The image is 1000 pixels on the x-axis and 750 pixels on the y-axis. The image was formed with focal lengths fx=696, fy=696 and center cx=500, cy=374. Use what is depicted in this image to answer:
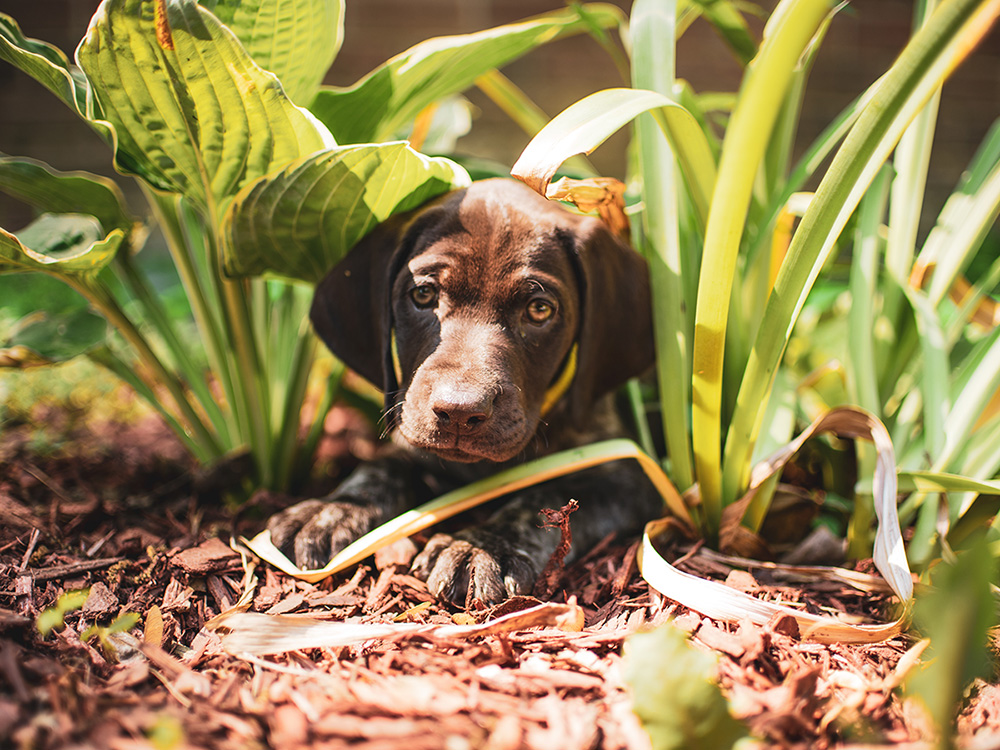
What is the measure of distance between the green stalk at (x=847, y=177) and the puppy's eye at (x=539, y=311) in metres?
0.60

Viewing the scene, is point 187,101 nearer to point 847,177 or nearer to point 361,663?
point 361,663

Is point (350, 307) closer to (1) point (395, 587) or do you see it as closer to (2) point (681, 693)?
(1) point (395, 587)

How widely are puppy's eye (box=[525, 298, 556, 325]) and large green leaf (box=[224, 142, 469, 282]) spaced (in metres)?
0.41

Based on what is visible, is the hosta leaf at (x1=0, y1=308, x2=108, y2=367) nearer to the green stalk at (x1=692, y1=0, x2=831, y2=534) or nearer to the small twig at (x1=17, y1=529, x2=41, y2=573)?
the small twig at (x1=17, y1=529, x2=41, y2=573)

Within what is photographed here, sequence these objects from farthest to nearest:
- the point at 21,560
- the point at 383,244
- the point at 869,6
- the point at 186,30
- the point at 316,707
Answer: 1. the point at 869,6
2. the point at 383,244
3. the point at 21,560
4. the point at 186,30
5. the point at 316,707

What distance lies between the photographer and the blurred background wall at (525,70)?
5.85m

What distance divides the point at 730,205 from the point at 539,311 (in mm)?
646

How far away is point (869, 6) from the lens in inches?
239

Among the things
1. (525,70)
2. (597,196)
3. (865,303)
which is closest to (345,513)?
(597,196)

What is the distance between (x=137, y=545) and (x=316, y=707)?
3.47 feet

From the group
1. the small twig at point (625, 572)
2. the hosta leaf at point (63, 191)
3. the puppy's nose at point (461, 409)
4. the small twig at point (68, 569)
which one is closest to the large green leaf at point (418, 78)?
the hosta leaf at point (63, 191)

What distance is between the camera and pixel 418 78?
2.19m

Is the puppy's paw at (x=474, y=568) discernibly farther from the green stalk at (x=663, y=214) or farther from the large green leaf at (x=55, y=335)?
A: the large green leaf at (x=55, y=335)

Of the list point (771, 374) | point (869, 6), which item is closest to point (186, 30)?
point (771, 374)
